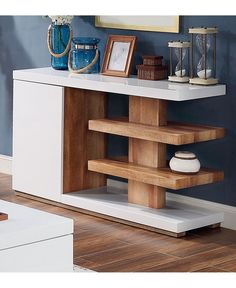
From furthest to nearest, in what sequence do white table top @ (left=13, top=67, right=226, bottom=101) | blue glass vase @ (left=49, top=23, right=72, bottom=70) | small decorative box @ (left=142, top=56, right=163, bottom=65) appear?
1. blue glass vase @ (left=49, top=23, right=72, bottom=70)
2. small decorative box @ (left=142, top=56, right=163, bottom=65)
3. white table top @ (left=13, top=67, right=226, bottom=101)

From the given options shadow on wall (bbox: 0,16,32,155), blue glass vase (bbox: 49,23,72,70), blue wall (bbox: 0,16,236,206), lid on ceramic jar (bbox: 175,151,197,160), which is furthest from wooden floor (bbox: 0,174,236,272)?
shadow on wall (bbox: 0,16,32,155)

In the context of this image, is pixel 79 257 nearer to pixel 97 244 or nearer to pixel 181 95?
pixel 97 244

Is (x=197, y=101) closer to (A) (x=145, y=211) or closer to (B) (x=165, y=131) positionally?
(B) (x=165, y=131)

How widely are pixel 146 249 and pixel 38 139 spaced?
1245 millimetres

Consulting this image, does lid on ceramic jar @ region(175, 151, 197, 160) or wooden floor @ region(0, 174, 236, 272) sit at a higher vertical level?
lid on ceramic jar @ region(175, 151, 197, 160)

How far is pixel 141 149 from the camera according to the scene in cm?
385

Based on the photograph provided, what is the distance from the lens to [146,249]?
3.36 metres

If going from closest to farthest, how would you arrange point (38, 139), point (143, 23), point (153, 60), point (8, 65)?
1. point (153, 60)
2. point (143, 23)
3. point (38, 139)
4. point (8, 65)

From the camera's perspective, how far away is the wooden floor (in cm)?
312

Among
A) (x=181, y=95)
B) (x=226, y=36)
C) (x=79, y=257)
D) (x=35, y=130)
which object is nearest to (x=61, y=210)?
(x=35, y=130)

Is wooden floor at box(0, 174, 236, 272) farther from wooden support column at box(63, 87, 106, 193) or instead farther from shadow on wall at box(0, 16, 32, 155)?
shadow on wall at box(0, 16, 32, 155)

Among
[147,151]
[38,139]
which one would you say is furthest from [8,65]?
[147,151]

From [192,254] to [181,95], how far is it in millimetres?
799

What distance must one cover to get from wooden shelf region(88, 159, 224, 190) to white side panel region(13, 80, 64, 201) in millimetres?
371
